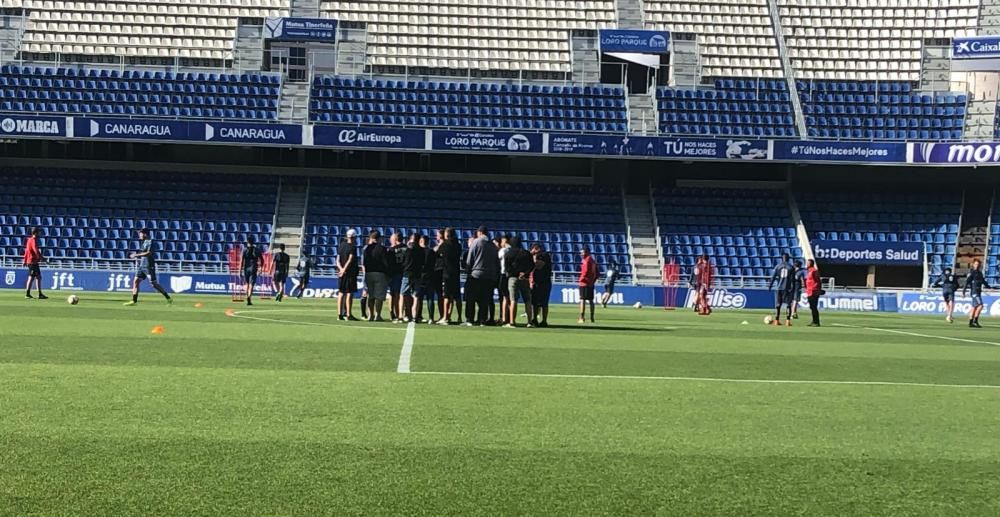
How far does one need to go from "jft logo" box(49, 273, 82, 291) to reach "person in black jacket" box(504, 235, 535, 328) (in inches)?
856

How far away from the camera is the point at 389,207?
44062 millimetres

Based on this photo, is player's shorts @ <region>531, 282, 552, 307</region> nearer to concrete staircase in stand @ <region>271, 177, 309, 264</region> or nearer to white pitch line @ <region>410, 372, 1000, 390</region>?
white pitch line @ <region>410, 372, 1000, 390</region>

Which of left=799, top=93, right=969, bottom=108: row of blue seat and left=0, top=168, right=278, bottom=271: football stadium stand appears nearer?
left=0, top=168, right=278, bottom=271: football stadium stand

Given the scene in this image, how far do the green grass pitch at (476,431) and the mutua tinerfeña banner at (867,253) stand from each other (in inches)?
1159

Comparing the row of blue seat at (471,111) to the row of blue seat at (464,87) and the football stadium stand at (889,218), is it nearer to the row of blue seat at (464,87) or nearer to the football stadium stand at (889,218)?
the row of blue seat at (464,87)

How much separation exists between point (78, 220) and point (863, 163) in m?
31.7

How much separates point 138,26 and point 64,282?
634 inches

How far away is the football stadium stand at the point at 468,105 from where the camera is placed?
4538 cm

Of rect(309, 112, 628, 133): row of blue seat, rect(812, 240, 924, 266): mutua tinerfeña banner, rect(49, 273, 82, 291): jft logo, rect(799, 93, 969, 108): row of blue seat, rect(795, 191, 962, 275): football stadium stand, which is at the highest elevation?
rect(799, 93, 969, 108): row of blue seat

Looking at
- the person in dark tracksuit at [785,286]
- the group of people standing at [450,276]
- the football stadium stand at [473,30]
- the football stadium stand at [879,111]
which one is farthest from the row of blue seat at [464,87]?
the group of people standing at [450,276]

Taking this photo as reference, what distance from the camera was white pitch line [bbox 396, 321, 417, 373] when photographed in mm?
11789

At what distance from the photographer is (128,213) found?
140 ft

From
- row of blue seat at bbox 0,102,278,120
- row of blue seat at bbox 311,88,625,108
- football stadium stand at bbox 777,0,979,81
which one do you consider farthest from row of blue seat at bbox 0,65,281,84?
football stadium stand at bbox 777,0,979,81

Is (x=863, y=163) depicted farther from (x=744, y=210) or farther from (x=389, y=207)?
(x=389, y=207)
